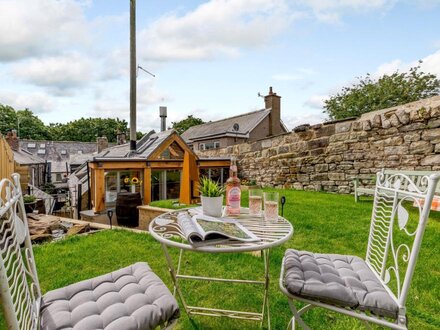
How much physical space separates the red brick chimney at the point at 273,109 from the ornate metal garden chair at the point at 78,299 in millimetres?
18084

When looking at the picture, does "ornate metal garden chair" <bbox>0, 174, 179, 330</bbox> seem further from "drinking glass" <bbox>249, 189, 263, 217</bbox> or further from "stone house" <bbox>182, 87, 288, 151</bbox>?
"stone house" <bbox>182, 87, 288, 151</bbox>

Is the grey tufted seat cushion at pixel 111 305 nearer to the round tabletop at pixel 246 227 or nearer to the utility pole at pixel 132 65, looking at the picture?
the round tabletop at pixel 246 227

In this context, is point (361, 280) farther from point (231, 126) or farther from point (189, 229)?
point (231, 126)

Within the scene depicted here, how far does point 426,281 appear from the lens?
2510mm

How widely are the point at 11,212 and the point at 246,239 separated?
42.2 inches

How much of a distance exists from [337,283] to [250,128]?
56.1 feet

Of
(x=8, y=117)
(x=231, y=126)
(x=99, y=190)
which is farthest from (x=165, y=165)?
(x=8, y=117)

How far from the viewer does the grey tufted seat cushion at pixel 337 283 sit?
124 cm

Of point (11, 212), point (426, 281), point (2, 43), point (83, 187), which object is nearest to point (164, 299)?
point (11, 212)

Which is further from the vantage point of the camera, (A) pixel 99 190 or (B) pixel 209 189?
(A) pixel 99 190

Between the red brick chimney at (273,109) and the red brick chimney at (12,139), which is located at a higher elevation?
the red brick chimney at (273,109)

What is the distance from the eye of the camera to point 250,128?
18125 mm

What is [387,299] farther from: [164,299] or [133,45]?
[133,45]

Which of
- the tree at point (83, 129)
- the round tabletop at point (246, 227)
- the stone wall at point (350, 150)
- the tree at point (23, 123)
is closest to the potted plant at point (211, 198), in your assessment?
the round tabletop at point (246, 227)
